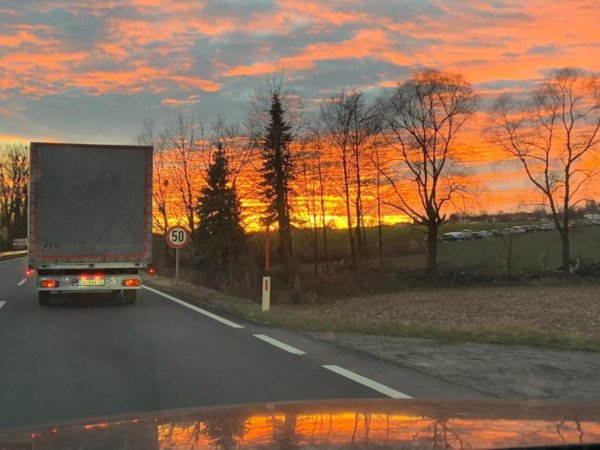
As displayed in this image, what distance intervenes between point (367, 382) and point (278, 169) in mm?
47750

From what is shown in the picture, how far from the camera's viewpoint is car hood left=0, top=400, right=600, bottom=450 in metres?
3.17

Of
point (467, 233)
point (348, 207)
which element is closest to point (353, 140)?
point (348, 207)

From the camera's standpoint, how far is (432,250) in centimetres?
5178

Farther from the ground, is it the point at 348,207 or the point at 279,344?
the point at 348,207

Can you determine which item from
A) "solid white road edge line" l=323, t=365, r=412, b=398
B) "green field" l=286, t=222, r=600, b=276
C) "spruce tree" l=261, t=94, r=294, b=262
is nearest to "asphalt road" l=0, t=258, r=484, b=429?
"solid white road edge line" l=323, t=365, r=412, b=398

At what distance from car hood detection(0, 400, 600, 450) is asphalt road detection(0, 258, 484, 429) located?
206 cm

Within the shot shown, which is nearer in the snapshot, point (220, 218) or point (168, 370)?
point (168, 370)

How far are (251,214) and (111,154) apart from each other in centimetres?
3961

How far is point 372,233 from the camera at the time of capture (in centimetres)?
5991

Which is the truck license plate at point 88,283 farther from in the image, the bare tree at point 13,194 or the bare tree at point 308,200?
the bare tree at point 13,194

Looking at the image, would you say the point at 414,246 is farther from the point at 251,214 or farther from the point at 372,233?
the point at 251,214

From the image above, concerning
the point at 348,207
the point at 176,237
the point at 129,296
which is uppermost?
the point at 348,207

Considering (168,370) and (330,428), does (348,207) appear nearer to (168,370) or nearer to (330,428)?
(168,370)

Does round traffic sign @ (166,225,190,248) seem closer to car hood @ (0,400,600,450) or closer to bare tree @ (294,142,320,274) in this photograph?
car hood @ (0,400,600,450)
